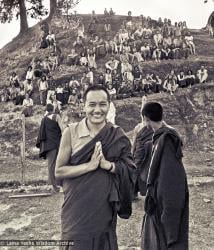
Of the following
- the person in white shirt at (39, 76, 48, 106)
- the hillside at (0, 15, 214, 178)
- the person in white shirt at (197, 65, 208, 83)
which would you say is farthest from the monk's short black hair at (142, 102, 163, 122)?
the person in white shirt at (197, 65, 208, 83)

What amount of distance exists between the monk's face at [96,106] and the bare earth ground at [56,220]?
2959 millimetres

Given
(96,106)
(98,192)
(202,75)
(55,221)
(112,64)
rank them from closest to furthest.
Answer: (98,192) < (96,106) < (55,221) < (202,75) < (112,64)

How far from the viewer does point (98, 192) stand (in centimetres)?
304

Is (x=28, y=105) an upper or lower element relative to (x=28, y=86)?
lower

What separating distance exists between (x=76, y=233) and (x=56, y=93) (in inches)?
597

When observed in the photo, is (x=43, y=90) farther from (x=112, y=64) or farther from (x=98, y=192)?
(x=98, y=192)

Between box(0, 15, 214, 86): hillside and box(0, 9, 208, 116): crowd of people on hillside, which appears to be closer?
box(0, 9, 208, 116): crowd of people on hillside

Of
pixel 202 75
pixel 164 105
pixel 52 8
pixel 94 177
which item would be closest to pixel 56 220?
pixel 94 177

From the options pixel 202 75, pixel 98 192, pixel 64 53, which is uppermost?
pixel 64 53

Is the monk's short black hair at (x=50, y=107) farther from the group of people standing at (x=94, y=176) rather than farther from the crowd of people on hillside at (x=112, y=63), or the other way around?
the crowd of people on hillside at (x=112, y=63)

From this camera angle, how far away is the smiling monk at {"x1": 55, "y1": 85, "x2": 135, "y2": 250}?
3.04 m

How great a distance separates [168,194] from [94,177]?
2.98 feet

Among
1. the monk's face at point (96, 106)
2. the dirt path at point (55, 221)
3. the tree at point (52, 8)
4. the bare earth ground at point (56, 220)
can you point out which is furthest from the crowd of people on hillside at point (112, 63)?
the monk's face at point (96, 106)

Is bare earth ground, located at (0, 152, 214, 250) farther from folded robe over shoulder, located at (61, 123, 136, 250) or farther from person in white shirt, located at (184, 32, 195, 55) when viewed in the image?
person in white shirt, located at (184, 32, 195, 55)
